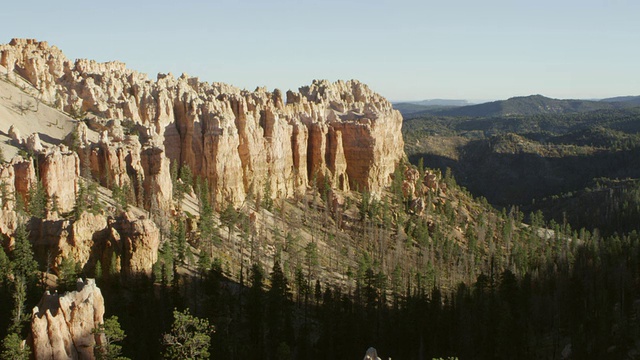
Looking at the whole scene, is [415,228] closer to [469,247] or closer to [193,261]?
[469,247]

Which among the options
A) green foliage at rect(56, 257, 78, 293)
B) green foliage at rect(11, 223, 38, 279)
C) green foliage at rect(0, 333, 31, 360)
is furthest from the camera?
green foliage at rect(11, 223, 38, 279)

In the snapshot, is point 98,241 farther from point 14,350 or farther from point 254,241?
point 254,241

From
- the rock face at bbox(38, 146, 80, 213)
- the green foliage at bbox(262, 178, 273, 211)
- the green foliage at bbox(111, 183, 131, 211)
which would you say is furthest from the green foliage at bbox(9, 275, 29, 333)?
the green foliage at bbox(262, 178, 273, 211)

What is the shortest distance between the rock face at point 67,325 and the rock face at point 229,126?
38.9 meters

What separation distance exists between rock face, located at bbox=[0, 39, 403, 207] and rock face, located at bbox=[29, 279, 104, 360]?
38.9 m

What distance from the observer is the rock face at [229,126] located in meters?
103

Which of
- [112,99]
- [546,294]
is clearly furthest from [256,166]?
[546,294]

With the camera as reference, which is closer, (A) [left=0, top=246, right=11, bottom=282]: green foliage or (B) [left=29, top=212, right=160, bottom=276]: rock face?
(A) [left=0, top=246, right=11, bottom=282]: green foliage

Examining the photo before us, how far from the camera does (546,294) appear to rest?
8706cm

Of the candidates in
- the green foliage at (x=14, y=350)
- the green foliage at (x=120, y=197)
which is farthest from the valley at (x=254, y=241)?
the green foliage at (x=120, y=197)

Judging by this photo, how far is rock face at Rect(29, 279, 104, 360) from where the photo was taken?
4412 cm

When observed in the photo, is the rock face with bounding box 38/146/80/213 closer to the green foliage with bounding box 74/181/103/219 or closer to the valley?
the valley

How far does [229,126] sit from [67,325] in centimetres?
6272

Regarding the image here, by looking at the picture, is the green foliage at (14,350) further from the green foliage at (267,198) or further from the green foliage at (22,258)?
the green foliage at (267,198)
